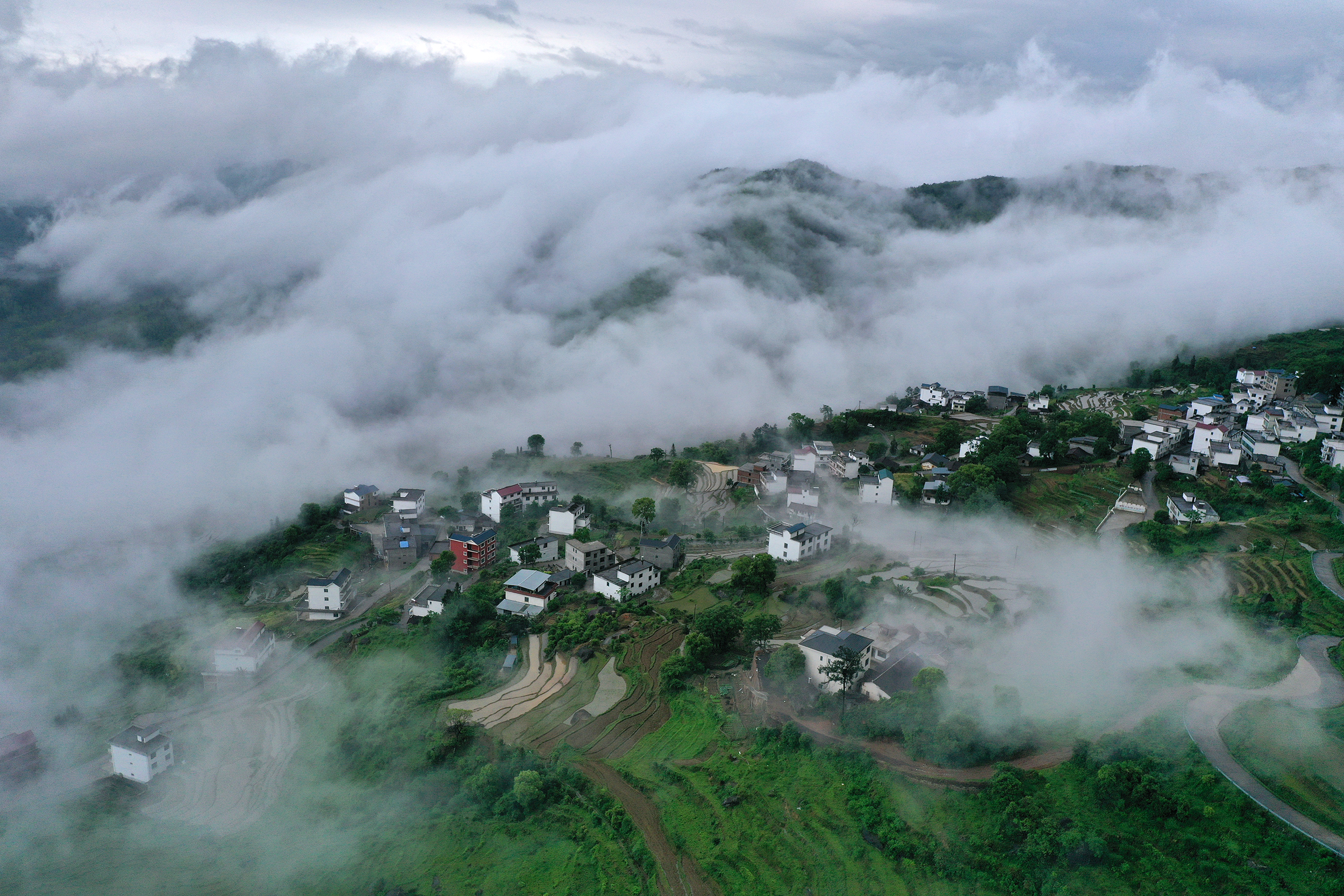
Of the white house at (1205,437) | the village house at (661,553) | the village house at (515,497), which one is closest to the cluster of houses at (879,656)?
the village house at (661,553)

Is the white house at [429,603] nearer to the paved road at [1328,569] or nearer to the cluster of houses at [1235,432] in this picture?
the paved road at [1328,569]

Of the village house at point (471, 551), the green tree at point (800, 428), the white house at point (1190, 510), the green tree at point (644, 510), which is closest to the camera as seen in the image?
the white house at point (1190, 510)

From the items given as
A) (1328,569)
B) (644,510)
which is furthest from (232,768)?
(1328,569)

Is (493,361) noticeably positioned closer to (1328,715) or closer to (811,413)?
(811,413)

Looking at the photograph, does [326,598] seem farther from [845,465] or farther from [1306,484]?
[1306,484]

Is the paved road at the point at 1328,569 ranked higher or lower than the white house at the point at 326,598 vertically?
higher
